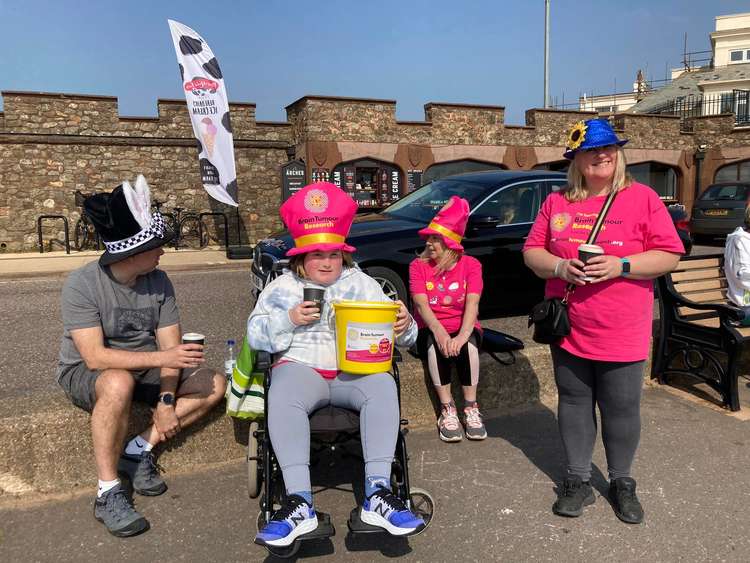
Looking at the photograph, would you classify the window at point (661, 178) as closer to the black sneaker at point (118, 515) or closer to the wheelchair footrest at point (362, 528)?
the wheelchair footrest at point (362, 528)

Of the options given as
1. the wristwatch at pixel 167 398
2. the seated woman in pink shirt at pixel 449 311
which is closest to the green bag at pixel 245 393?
the wristwatch at pixel 167 398

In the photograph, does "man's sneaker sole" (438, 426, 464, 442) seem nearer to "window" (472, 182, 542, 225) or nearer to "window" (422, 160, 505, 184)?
"window" (472, 182, 542, 225)

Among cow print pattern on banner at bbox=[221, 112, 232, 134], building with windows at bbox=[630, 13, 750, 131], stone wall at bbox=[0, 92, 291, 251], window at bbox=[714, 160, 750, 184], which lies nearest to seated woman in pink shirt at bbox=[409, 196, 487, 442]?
cow print pattern on banner at bbox=[221, 112, 232, 134]

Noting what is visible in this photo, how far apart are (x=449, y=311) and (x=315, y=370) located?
1.25 metres

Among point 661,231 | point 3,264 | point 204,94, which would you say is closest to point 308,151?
point 204,94

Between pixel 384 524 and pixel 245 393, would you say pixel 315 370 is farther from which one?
pixel 384 524

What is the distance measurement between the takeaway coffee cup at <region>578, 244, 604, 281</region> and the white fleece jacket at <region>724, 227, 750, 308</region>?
97.0 inches

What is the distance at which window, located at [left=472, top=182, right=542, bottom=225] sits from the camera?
22.2 feet

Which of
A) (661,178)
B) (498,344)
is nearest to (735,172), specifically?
(661,178)

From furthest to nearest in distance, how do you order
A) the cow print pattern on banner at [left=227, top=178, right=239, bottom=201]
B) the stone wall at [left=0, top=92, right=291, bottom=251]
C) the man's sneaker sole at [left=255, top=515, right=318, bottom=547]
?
the stone wall at [left=0, top=92, right=291, bottom=251] → the cow print pattern on banner at [left=227, top=178, right=239, bottom=201] → the man's sneaker sole at [left=255, top=515, right=318, bottom=547]

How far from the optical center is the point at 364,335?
8.54 feet

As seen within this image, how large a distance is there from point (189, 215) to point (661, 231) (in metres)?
15.1

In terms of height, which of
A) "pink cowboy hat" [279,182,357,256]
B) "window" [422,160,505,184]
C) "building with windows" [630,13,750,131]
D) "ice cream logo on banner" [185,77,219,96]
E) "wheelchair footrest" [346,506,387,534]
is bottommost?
"wheelchair footrest" [346,506,387,534]

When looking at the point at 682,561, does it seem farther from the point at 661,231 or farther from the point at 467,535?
the point at 661,231
